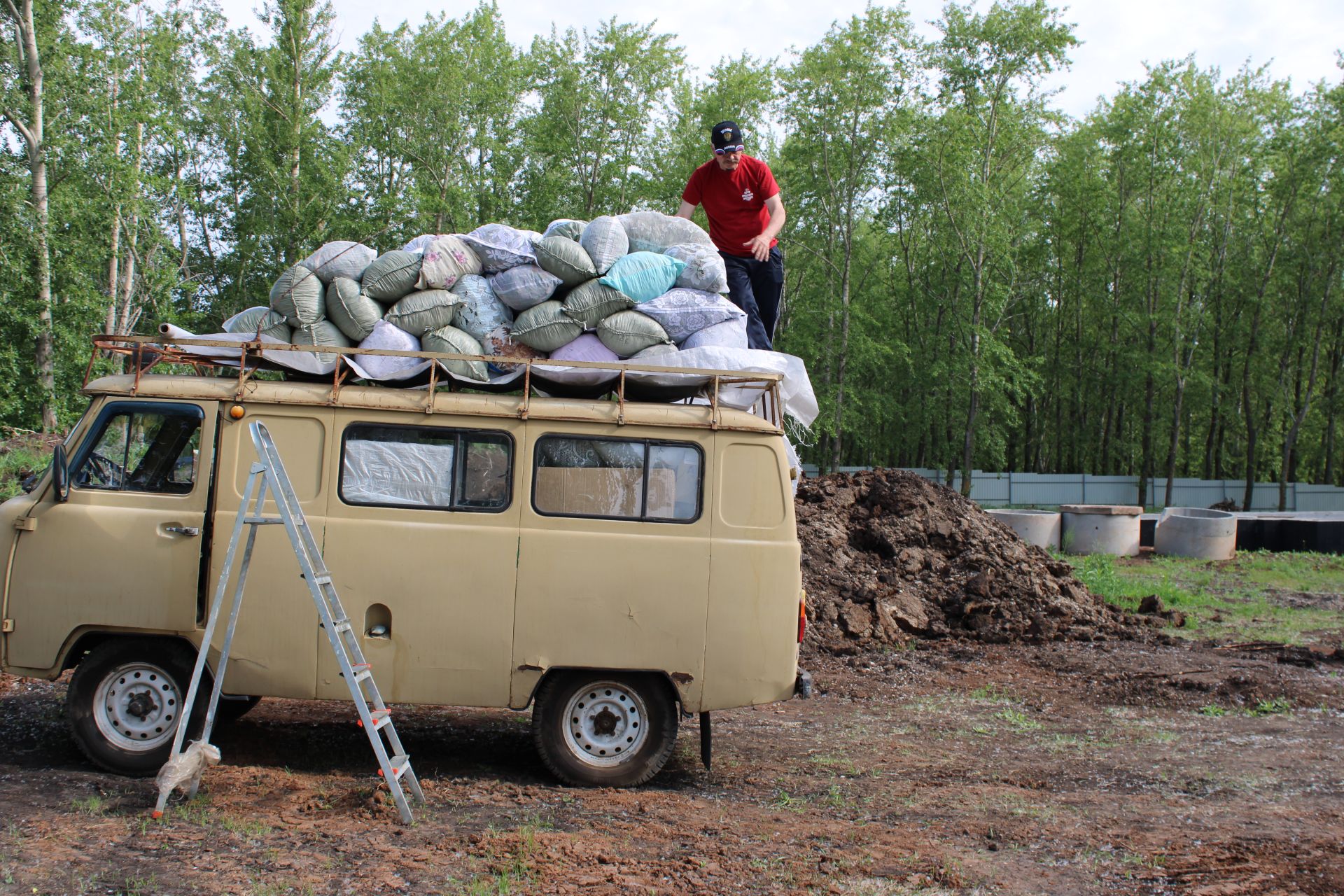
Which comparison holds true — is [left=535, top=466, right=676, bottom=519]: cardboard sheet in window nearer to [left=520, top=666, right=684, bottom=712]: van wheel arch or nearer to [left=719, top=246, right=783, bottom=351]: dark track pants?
[left=520, top=666, right=684, bottom=712]: van wheel arch

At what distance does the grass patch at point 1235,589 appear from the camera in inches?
504

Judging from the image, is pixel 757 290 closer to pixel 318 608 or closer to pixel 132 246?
pixel 318 608

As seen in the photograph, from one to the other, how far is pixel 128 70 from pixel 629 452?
28119mm

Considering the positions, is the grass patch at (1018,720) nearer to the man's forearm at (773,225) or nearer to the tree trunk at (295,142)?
the man's forearm at (773,225)

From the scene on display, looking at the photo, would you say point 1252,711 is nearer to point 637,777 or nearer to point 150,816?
point 637,777

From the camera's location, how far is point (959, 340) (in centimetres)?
3353

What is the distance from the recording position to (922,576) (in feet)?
41.7

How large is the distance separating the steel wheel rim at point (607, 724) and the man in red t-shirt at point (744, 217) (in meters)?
3.33

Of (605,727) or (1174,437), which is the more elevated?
(1174,437)

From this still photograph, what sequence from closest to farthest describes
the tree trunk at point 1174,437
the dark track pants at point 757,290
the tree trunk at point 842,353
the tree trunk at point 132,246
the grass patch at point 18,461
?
the dark track pants at point 757,290, the grass patch at point 18,461, the tree trunk at point 132,246, the tree trunk at point 842,353, the tree trunk at point 1174,437

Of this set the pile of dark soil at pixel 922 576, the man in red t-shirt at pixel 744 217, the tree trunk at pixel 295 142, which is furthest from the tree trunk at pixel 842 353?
the man in red t-shirt at pixel 744 217

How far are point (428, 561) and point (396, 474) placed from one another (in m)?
0.58

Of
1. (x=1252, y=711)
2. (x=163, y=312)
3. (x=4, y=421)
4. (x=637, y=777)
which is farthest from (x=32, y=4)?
(x=1252, y=711)

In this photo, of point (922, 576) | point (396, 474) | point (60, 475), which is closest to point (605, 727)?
point (396, 474)
